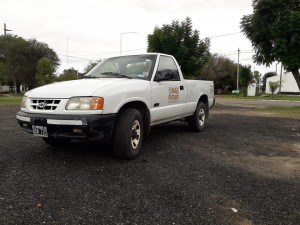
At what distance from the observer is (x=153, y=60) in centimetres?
558

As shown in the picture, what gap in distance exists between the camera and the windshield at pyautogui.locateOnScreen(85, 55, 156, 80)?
533 centimetres

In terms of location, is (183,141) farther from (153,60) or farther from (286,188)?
(286,188)

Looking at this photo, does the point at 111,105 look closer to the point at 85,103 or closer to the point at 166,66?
the point at 85,103

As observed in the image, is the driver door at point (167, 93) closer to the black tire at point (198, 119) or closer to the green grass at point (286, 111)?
the black tire at point (198, 119)

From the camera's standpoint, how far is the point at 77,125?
388 cm

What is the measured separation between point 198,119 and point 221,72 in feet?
185

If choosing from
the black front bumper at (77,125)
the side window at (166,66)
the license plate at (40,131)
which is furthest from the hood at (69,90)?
the side window at (166,66)

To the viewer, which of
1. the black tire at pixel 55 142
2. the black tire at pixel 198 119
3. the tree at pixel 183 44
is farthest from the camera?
the tree at pixel 183 44

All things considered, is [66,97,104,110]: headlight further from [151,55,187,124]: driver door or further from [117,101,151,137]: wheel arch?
[151,55,187,124]: driver door

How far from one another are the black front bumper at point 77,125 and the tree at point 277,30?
1651cm

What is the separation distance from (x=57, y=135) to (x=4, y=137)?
10.0ft

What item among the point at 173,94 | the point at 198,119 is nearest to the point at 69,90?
the point at 173,94

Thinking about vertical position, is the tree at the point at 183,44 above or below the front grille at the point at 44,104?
above

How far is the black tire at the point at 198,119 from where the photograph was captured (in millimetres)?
7203
